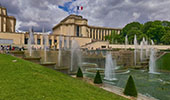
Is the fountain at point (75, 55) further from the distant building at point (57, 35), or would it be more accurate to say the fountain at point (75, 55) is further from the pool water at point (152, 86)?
the distant building at point (57, 35)

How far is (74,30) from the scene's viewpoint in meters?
75.2

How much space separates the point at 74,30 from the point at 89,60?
5185 cm

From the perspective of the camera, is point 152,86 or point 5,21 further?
point 5,21

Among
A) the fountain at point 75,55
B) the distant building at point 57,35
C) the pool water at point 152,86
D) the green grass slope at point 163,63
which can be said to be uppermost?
the distant building at point 57,35

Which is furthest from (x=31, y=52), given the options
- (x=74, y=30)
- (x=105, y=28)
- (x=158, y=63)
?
(x=105, y=28)

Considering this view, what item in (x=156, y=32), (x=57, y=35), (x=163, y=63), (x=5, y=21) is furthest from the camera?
(x=156, y=32)

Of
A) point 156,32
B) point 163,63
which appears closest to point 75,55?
point 163,63

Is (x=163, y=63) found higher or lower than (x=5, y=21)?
lower

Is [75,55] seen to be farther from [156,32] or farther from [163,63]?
[156,32]

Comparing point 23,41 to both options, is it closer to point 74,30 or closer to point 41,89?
point 74,30

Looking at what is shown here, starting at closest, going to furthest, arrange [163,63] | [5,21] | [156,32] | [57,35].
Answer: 1. [163,63]
2. [5,21]
3. [57,35]
4. [156,32]

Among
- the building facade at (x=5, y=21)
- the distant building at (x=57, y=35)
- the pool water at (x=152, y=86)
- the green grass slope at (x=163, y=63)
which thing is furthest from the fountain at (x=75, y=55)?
the building facade at (x=5, y=21)

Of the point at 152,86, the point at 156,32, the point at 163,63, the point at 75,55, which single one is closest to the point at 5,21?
the point at 75,55

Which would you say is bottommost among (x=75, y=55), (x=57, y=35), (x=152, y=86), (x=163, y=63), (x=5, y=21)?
(x=152, y=86)
